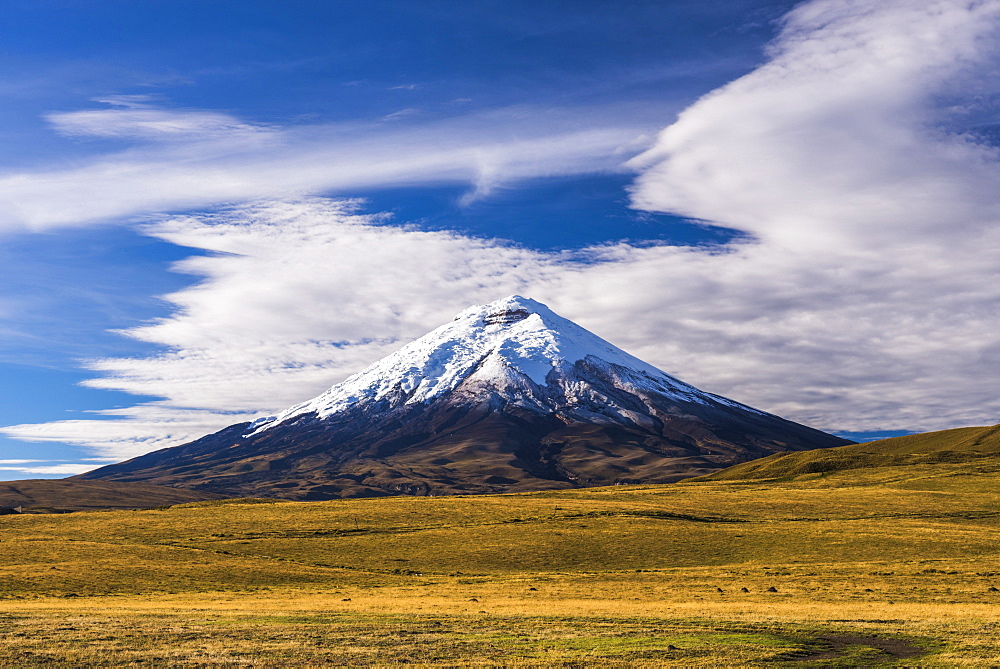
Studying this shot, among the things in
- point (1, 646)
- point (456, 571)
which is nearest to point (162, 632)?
point (1, 646)

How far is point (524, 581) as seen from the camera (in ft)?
213

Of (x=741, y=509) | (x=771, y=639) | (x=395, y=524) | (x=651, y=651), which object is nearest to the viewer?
(x=651, y=651)

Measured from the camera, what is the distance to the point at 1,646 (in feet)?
98.3

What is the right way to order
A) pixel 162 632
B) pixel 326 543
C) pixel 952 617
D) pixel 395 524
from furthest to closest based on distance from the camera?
pixel 395 524
pixel 326 543
pixel 952 617
pixel 162 632

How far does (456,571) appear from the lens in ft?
239

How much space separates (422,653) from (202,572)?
44610 mm

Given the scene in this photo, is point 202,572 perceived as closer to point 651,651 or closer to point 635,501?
point 651,651

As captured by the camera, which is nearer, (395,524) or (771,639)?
(771,639)

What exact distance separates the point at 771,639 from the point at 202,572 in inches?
1980

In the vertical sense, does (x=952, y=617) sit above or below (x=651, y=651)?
below

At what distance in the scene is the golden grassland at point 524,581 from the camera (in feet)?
99.5

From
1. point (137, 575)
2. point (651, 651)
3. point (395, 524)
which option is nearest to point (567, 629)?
point (651, 651)

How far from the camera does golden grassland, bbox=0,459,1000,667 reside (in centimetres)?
3033

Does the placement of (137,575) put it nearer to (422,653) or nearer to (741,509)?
(422,653)
